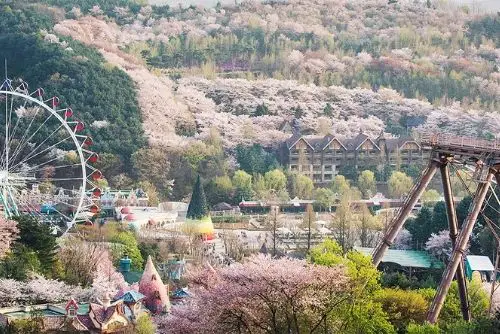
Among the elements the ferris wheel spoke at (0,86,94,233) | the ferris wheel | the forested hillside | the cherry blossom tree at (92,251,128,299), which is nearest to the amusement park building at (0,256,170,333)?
the cherry blossom tree at (92,251,128,299)

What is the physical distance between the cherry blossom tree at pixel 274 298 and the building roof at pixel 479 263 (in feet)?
44.7

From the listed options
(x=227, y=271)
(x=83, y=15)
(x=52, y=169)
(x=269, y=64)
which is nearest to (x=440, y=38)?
(x=269, y=64)

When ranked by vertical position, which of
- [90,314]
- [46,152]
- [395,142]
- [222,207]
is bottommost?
[395,142]

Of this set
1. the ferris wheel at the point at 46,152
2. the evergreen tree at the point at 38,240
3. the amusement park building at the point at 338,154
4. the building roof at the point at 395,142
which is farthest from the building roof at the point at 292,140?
the evergreen tree at the point at 38,240

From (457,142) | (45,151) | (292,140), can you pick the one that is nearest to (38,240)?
(457,142)

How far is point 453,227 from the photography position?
3105 centimetres

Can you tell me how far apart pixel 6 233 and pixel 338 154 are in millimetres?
41814

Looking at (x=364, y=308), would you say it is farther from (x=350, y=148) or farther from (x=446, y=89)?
(x=446, y=89)

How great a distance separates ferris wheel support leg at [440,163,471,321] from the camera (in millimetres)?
30484

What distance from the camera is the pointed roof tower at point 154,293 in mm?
40688

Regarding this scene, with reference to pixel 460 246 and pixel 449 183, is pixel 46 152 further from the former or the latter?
pixel 460 246

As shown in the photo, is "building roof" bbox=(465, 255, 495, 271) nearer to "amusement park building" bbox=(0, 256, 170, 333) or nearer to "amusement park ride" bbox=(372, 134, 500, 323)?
"amusement park building" bbox=(0, 256, 170, 333)

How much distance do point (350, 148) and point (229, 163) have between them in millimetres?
6901

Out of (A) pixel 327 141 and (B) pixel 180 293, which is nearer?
(B) pixel 180 293
